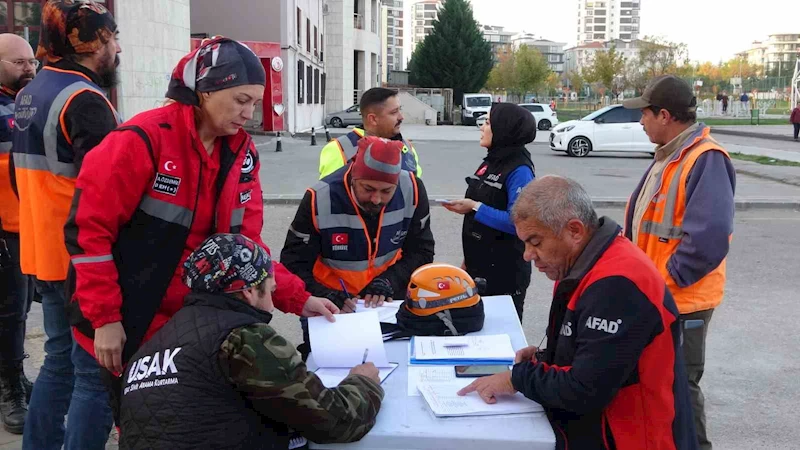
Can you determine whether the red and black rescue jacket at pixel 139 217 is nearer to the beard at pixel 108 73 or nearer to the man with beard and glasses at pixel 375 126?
the beard at pixel 108 73

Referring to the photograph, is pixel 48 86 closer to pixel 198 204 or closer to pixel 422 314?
pixel 198 204

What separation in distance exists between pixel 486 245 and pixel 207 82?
2283 mm

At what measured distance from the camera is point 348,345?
2869 mm

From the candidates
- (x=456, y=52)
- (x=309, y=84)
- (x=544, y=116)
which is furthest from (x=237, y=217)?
(x=456, y=52)

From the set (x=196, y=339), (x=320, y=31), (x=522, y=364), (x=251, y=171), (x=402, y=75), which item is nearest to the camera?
(x=196, y=339)

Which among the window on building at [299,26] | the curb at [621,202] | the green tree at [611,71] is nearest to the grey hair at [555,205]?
the curb at [621,202]

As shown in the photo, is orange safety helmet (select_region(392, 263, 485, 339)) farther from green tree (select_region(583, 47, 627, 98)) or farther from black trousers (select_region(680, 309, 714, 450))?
green tree (select_region(583, 47, 627, 98))

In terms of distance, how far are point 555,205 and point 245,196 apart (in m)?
1.24

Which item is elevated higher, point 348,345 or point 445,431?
point 348,345

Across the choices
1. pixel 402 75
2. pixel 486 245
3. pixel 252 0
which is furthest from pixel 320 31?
pixel 486 245

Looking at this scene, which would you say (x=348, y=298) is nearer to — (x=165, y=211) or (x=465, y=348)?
(x=465, y=348)

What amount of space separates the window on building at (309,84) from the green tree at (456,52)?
60.2 ft

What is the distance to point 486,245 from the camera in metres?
4.46

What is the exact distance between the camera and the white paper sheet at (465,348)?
9.48 ft
